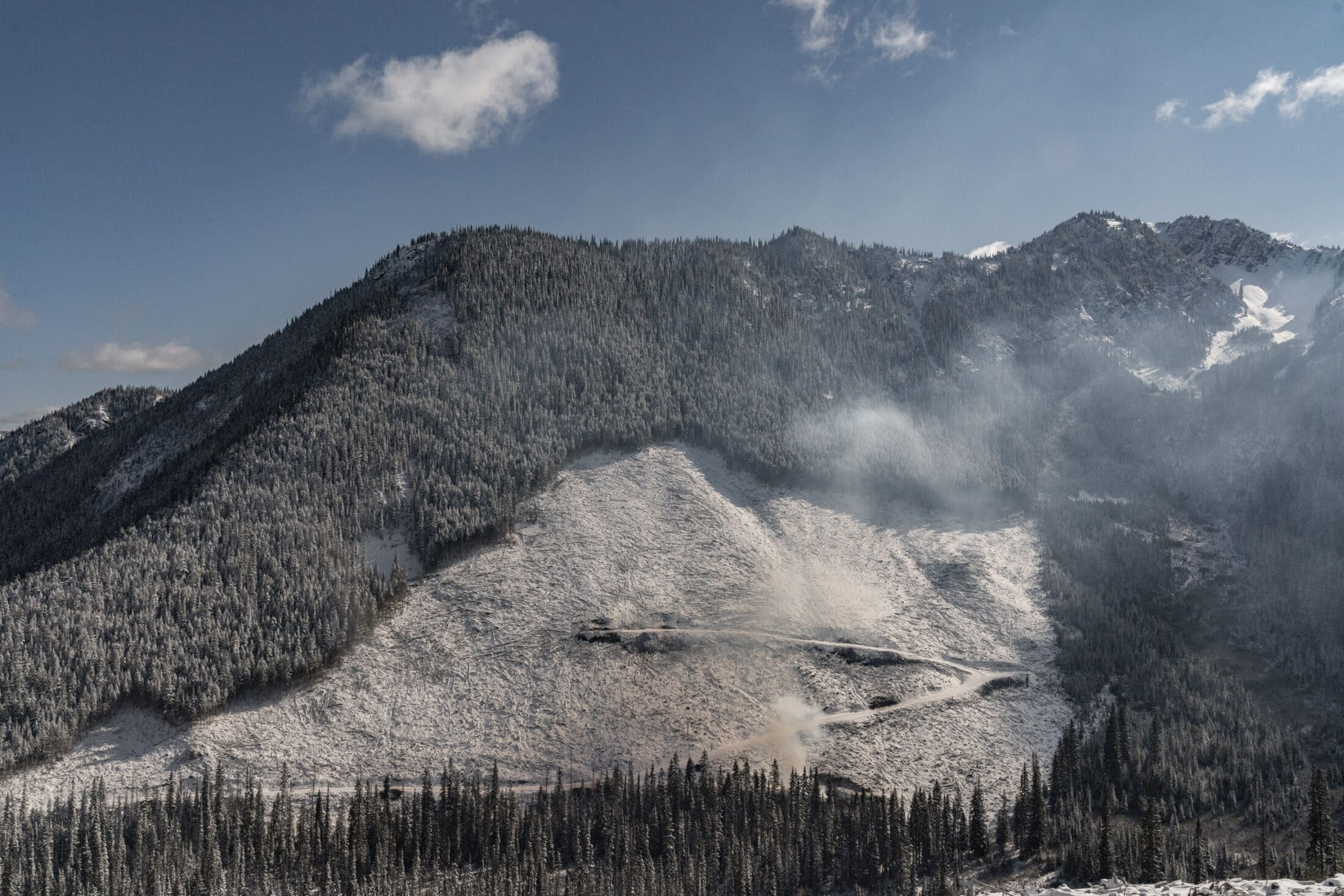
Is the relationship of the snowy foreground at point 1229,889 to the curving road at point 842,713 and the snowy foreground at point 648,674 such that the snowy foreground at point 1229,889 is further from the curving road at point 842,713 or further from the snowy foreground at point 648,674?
the curving road at point 842,713

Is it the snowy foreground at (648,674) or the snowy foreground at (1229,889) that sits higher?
the snowy foreground at (648,674)

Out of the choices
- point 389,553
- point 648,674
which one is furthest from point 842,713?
point 389,553

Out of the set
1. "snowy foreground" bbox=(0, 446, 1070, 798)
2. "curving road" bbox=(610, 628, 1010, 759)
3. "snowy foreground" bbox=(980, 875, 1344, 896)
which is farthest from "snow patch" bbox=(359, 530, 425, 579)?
"snowy foreground" bbox=(980, 875, 1344, 896)

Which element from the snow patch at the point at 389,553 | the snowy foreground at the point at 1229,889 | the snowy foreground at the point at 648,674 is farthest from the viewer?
the snow patch at the point at 389,553

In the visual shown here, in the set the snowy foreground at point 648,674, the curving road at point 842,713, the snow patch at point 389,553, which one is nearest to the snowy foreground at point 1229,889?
the snowy foreground at point 648,674

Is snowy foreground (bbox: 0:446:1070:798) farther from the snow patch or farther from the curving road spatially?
the snow patch

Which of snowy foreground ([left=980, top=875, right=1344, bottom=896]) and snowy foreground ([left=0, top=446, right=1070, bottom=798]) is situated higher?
snowy foreground ([left=0, top=446, right=1070, bottom=798])
